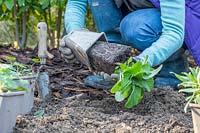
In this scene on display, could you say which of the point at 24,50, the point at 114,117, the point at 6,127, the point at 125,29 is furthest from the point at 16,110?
the point at 24,50

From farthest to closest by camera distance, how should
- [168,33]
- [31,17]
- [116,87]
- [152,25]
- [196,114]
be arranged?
[31,17] → [152,25] → [168,33] → [116,87] → [196,114]

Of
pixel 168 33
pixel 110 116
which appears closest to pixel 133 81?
pixel 110 116

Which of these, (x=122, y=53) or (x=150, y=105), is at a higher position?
(x=122, y=53)

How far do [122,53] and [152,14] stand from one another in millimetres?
393

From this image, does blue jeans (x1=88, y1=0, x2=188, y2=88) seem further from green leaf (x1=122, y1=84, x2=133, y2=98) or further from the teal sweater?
green leaf (x1=122, y1=84, x2=133, y2=98)

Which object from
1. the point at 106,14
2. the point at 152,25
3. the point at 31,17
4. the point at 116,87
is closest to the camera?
the point at 116,87

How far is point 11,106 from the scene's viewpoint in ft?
5.90

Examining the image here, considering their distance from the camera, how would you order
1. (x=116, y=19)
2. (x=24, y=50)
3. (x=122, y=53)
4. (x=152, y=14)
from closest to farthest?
(x=122, y=53) → (x=152, y=14) → (x=116, y=19) → (x=24, y=50)

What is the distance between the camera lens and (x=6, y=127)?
1.81m

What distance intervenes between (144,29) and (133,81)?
1.84 ft

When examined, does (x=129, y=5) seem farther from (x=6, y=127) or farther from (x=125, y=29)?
(x=6, y=127)

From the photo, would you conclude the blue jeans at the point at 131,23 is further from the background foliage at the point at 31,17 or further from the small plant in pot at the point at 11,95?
the background foliage at the point at 31,17

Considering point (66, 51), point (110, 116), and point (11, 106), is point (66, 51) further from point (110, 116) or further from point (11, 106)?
point (11, 106)

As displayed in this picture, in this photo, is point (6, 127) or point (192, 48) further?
point (192, 48)
